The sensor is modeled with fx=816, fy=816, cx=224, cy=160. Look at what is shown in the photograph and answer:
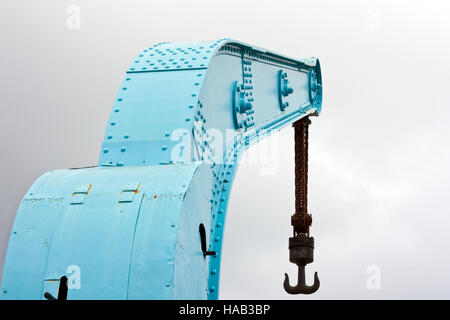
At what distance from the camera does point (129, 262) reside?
6.91m

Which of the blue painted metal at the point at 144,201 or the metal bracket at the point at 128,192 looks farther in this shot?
the metal bracket at the point at 128,192

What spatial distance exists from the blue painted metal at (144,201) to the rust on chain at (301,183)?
37.3ft

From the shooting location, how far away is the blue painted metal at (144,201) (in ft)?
22.7

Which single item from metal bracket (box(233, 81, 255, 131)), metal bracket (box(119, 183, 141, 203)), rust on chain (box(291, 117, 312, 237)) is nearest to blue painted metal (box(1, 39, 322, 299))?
metal bracket (box(119, 183, 141, 203))

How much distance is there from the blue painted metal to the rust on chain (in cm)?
1137

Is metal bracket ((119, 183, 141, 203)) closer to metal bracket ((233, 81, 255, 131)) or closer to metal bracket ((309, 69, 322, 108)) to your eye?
metal bracket ((233, 81, 255, 131))

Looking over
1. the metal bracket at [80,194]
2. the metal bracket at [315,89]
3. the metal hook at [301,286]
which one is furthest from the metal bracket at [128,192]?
the metal hook at [301,286]

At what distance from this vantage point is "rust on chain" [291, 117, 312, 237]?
69.7 ft

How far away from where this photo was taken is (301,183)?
21938 millimetres

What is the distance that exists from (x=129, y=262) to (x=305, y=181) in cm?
1532

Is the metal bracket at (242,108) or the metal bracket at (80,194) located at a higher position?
the metal bracket at (242,108)

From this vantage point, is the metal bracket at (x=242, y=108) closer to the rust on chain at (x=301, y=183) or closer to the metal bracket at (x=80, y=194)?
the metal bracket at (x=80, y=194)
